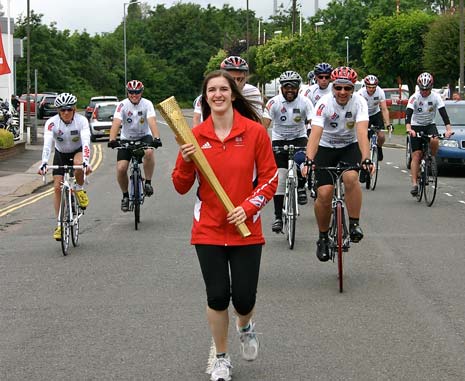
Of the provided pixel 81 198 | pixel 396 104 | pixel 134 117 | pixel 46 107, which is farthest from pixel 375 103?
pixel 46 107

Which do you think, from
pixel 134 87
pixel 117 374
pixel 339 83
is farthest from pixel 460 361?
pixel 134 87

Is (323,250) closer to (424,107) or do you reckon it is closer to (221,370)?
(221,370)

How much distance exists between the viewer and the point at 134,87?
46.7ft

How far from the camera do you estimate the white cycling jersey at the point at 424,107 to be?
16281 millimetres

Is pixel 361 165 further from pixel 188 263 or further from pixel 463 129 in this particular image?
pixel 463 129

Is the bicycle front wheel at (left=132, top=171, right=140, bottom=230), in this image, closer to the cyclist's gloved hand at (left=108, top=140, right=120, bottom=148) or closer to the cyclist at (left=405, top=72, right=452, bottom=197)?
the cyclist's gloved hand at (left=108, top=140, right=120, bottom=148)

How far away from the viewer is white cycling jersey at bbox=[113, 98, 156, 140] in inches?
561

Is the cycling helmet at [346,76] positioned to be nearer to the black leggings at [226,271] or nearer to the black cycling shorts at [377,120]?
the black leggings at [226,271]

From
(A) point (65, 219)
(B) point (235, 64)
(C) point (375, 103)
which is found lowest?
(A) point (65, 219)

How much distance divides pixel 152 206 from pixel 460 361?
10.4 meters

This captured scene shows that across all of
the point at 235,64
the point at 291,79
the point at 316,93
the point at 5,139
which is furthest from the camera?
the point at 5,139

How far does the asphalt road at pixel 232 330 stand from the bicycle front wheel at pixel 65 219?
0.16 m

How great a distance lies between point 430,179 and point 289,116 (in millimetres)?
4233

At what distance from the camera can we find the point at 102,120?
41.3 m
